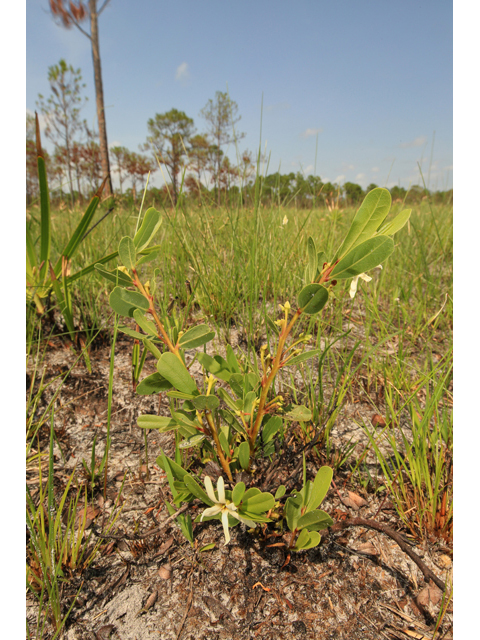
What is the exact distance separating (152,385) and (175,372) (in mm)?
65

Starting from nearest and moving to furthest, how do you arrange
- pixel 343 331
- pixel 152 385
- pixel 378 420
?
1. pixel 152 385
2. pixel 378 420
3. pixel 343 331

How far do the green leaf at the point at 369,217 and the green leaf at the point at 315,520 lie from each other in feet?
1.44

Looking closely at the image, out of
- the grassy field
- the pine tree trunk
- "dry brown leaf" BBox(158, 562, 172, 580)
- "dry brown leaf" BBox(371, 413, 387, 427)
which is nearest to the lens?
"dry brown leaf" BBox(158, 562, 172, 580)

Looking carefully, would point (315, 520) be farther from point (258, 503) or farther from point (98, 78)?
point (98, 78)

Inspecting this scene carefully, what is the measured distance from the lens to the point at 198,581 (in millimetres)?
621

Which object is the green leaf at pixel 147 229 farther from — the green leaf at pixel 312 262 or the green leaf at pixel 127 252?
the green leaf at pixel 312 262

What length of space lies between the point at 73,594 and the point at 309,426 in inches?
25.3

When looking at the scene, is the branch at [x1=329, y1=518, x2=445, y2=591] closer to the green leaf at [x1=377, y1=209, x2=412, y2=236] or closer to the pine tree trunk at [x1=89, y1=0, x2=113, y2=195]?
the green leaf at [x1=377, y1=209, x2=412, y2=236]

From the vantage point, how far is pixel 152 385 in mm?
→ 541

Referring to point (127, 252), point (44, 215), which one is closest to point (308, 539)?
point (127, 252)

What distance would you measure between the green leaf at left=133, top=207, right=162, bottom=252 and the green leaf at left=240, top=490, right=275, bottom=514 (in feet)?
1.54

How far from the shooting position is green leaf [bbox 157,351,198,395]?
1.58 ft

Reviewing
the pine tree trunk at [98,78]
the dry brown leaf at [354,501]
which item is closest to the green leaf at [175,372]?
the dry brown leaf at [354,501]

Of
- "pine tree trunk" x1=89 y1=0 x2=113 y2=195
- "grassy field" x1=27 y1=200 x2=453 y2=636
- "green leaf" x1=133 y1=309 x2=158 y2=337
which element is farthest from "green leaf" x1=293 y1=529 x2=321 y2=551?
"pine tree trunk" x1=89 y1=0 x2=113 y2=195
